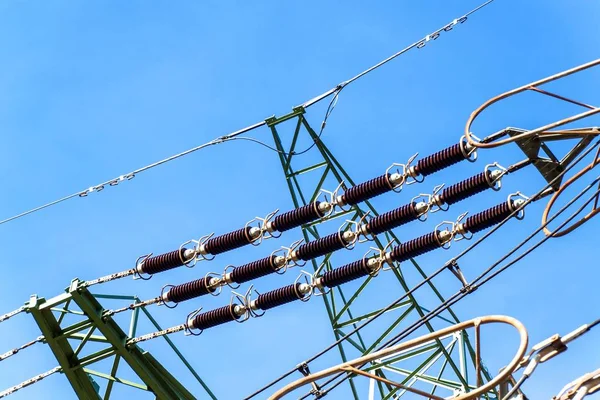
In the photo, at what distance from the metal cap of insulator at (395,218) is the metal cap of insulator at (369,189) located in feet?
1.07

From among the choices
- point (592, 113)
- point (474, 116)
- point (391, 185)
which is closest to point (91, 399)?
point (391, 185)

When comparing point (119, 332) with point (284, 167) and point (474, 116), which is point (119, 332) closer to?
point (284, 167)

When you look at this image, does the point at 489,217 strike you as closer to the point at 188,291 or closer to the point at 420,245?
the point at 420,245

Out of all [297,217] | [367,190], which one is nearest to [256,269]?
[297,217]

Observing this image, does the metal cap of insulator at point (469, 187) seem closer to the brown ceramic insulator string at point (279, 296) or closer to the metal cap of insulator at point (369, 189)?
the metal cap of insulator at point (369, 189)

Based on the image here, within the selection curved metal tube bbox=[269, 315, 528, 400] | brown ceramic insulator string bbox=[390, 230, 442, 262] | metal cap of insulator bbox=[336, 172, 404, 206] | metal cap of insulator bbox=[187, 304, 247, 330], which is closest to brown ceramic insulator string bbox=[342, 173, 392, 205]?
metal cap of insulator bbox=[336, 172, 404, 206]

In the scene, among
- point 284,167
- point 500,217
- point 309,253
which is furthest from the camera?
point 284,167

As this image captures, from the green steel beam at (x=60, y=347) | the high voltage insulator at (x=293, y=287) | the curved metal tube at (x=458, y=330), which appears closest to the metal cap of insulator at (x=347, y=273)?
the high voltage insulator at (x=293, y=287)

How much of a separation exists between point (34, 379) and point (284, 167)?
4.79 metres

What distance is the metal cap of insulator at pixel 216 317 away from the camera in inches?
726

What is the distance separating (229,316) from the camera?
18500mm

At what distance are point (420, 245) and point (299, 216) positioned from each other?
178 centimetres

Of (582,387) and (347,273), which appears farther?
(347,273)

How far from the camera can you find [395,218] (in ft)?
58.0
